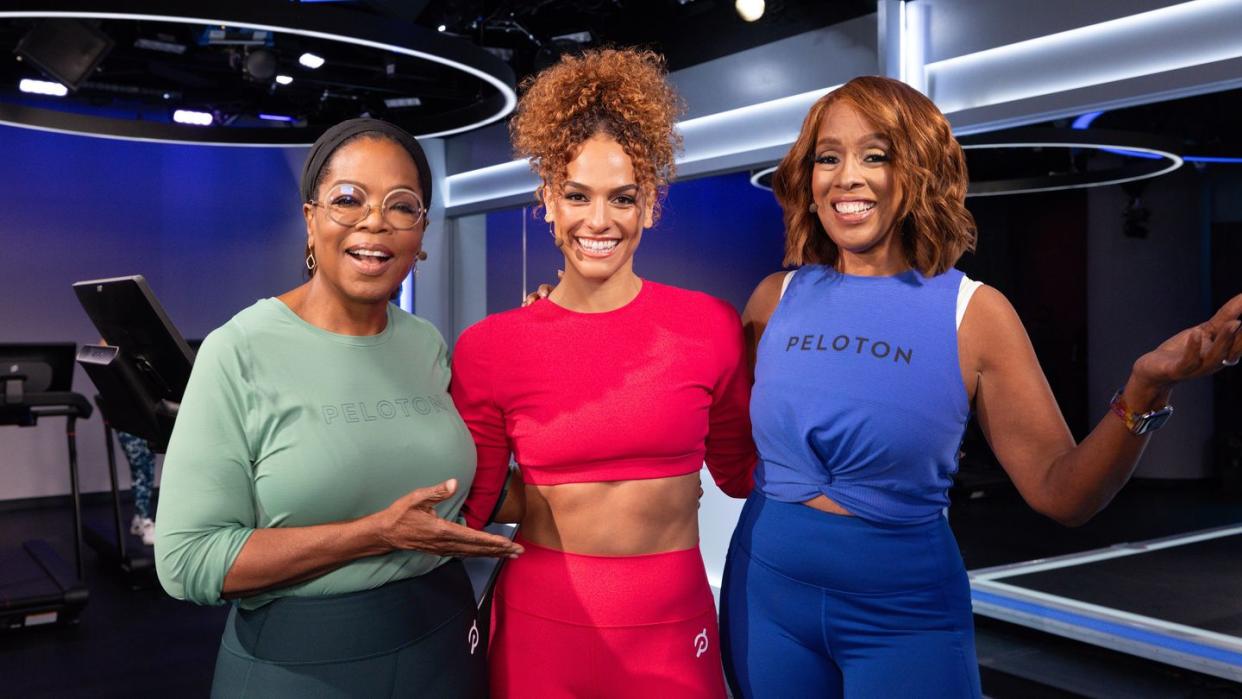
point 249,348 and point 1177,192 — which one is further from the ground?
point 1177,192

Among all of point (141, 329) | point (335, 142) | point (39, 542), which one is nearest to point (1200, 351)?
point (335, 142)

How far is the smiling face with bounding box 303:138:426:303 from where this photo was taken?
157 centimetres

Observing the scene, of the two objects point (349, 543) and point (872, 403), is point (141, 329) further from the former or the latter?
point (872, 403)

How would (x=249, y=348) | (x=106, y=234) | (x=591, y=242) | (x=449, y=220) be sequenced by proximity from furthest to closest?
(x=449, y=220)
(x=106, y=234)
(x=591, y=242)
(x=249, y=348)

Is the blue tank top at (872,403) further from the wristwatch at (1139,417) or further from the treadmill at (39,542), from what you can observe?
the treadmill at (39,542)

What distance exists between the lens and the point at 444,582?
1.58 metres

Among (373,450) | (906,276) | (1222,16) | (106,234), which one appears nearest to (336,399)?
(373,450)

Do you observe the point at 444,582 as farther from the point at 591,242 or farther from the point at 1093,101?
the point at 1093,101

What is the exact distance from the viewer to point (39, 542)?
20.3ft

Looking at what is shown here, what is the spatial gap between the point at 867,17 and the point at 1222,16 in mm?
2210

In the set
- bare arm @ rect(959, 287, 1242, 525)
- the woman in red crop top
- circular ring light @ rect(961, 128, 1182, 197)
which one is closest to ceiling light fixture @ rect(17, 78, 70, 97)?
circular ring light @ rect(961, 128, 1182, 197)

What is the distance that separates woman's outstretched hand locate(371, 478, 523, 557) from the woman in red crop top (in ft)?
1.00

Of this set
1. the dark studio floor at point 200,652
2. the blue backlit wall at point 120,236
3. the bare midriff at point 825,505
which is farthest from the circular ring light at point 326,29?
the bare midriff at point 825,505

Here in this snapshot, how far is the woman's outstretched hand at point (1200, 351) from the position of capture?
125cm
